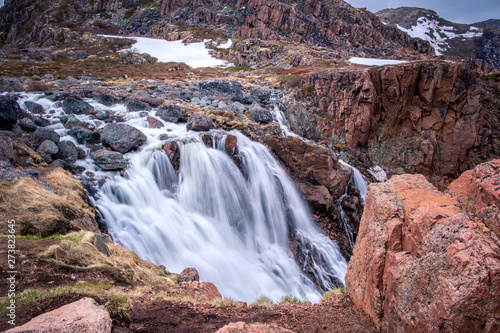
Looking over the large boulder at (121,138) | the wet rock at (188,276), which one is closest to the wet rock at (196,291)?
the wet rock at (188,276)

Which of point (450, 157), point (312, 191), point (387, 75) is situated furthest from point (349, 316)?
point (450, 157)

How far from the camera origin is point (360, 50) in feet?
215

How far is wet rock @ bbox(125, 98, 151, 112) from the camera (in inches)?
795

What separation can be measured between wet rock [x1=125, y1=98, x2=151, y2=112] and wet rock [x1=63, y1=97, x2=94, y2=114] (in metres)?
2.68

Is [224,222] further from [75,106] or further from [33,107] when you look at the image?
[33,107]

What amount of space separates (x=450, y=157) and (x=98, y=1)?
107 meters

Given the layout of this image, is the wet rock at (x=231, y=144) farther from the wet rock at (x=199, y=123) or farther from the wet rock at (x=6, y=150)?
the wet rock at (x=6, y=150)

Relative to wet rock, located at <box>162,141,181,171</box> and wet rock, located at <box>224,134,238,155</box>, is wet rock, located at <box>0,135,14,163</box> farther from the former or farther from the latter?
wet rock, located at <box>224,134,238,155</box>

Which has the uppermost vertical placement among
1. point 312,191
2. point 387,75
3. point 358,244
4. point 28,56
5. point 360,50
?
point 360,50

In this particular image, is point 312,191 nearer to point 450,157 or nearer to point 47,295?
point 47,295

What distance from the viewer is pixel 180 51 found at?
2382 inches

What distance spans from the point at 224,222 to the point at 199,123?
24.0 feet

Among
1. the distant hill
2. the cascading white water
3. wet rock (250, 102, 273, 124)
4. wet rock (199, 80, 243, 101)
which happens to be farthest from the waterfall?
the distant hill

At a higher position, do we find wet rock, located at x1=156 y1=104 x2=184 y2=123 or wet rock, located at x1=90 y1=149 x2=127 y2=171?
wet rock, located at x1=156 y1=104 x2=184 y2=123
